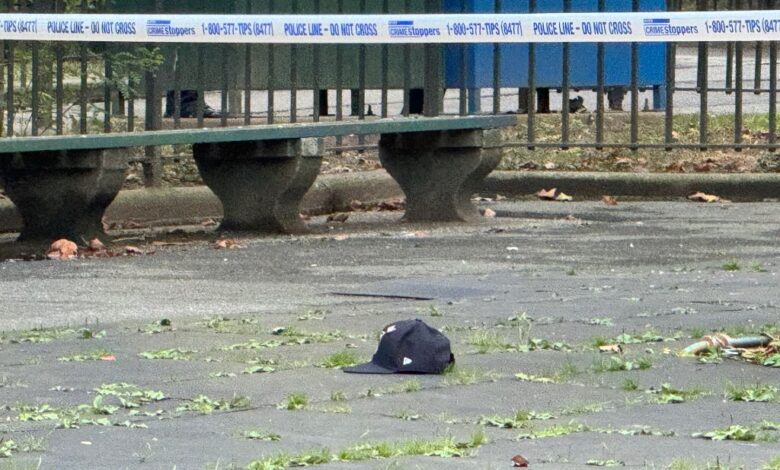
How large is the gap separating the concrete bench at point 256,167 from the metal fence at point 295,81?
106cm

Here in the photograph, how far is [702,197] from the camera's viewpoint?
1455 centimetres

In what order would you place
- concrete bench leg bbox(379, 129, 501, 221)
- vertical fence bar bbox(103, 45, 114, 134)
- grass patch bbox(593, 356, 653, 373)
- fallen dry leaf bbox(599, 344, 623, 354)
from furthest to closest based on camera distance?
concrete bench leg bbox(379, 129, 501, 221) → vertical fence bar bbox(103, 45, 114, 134) → fallen dry leaf bbox(599, 344, 623, 354) → grass patch bbox(593, 356, 653, 373)

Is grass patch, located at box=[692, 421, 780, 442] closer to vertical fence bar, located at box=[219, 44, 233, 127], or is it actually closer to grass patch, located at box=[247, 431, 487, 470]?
grass patch, located at box=[247, 431, 487, 470]

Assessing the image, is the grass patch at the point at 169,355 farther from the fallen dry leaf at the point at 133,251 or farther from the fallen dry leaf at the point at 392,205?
the fallen dry leaf at the point at 392,205

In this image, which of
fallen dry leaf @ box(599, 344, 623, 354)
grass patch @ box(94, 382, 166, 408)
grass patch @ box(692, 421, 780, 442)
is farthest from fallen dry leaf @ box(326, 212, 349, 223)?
grass patch @ box(692, 421, 780, 442)

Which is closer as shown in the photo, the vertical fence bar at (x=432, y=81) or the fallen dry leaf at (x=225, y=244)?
the fallen dry leaf at (x=225, y=244)

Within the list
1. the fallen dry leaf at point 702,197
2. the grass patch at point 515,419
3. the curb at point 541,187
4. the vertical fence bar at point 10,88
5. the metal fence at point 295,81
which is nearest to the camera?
the grass patch at point 515,419

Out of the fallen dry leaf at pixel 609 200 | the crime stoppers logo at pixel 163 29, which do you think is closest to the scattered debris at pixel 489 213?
the fallen dry leaf at pixel 609 200

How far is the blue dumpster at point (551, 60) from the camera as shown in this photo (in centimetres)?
1679

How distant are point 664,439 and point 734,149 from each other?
1012 cm

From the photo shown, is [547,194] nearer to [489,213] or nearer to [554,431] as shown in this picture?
[489,213]

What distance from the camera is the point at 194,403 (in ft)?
19.2

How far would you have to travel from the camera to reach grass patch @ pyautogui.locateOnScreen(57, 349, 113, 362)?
677cm

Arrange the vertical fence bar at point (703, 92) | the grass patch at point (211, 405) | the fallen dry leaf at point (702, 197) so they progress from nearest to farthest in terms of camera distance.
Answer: the grass patch at point (211, 405) → the fallen dry leaf at point (702, 197) → the vertical fence bar at point (703, 92)
